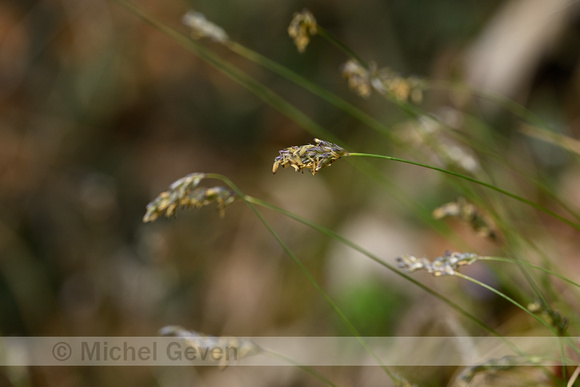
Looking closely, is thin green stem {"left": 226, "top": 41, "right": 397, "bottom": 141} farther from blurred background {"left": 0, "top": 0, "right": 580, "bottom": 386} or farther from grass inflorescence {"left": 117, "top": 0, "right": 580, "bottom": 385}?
blurred background {"left": 0, "top": 0, "right": 580, "bottom": 386}

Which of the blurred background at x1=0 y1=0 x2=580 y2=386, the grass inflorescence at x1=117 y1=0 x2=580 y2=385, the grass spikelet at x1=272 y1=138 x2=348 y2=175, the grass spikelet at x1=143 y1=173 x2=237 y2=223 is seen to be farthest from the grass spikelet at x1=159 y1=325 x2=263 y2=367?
the blurred background at x1=0 y1=0 x2=580 y2=386

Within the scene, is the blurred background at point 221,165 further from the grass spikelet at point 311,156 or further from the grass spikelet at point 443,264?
the grass spikelet at point 311,156

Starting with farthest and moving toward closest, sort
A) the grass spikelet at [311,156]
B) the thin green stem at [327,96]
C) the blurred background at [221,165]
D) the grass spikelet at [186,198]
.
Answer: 1. the blurred background at [221,165]
2. the thin green stem at [327,96]
3. the grass spikelet at [186,198]
4. the grass spikelet at [311,156]

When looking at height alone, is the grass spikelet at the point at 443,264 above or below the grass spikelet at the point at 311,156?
below

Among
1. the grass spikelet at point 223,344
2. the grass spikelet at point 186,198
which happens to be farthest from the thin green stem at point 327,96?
the grass spikelet at point 223,344

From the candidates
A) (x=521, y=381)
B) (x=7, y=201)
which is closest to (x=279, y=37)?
(x=7, y=201)

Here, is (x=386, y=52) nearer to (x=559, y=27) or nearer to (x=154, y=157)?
(x=559, y=27)

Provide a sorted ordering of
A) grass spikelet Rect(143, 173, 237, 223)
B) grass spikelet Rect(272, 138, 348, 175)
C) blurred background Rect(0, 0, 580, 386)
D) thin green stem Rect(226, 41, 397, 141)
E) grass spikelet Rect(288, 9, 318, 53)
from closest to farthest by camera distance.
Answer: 1. grass spikelet Rect(272, 138, 348, 175)
2. grass spikelet Rect(143, 173, 237, 223)
3. grass spikelet Rect(288, 9, 318, 53)
4. thin green stem Rect(226, 41, 397, 141)
5. blurred background Rect(0, 0, 580, 386)

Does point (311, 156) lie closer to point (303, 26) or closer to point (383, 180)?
point (303, 26)
